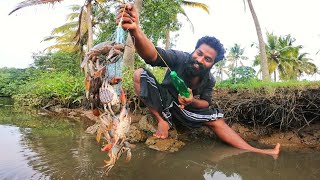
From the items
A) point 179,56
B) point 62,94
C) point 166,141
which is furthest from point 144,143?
point 62,94

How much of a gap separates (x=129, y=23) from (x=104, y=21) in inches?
466

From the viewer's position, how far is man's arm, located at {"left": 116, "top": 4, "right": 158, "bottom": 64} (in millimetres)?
2086

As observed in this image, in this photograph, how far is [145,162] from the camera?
3.03m

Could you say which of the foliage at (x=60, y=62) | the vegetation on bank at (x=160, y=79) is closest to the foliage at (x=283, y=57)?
the vegetation on bank at (x=160, y=79)

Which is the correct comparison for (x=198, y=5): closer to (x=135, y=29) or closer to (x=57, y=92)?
(x=57, y=92)

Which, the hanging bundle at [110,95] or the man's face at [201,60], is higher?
the man's face at [201,60]

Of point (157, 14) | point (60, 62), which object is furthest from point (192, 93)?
point (60, 62)

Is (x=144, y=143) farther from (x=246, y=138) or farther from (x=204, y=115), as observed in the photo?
(x=246, y=138)

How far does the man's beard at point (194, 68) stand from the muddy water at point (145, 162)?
37.9 inches

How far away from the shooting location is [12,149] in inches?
134

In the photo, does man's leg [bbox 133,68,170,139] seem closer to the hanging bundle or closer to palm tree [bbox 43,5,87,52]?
the hanging bundle

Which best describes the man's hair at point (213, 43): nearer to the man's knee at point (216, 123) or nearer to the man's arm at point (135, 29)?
the man's knee at point (216, 123)

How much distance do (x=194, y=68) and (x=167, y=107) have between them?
2.26ft

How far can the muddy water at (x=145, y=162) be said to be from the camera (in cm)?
259
